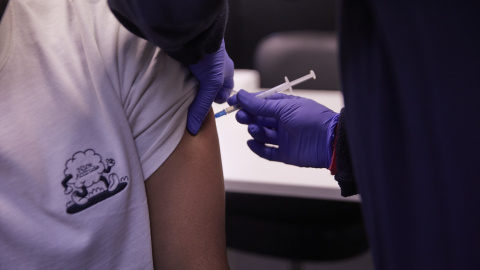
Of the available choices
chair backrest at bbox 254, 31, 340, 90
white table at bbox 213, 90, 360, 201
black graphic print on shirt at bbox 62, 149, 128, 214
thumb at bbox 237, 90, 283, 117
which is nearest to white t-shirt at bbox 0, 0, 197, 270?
black graphic print on shirt at bbox 62, 149, 128, 214

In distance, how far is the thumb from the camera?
3.89 ft

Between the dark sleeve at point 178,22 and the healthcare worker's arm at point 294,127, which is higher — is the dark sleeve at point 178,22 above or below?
above

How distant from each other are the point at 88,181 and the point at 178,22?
290mm

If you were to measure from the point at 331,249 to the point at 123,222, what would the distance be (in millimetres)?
1065

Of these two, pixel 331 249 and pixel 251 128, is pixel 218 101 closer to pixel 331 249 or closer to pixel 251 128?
pixel 251 128

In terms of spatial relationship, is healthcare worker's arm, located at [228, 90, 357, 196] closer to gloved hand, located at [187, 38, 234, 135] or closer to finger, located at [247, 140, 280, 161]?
finger, located at [247, 140, 280, 161]

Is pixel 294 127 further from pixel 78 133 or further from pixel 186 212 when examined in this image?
pixel 78 133

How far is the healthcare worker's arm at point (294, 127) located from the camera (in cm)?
116

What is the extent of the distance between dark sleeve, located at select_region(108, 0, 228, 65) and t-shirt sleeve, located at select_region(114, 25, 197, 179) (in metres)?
→ 0.04

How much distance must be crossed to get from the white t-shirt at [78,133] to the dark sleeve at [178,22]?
2.4 inches

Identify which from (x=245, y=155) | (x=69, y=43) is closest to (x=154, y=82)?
(x=69, y=43)

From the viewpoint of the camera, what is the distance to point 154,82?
37.0 inches

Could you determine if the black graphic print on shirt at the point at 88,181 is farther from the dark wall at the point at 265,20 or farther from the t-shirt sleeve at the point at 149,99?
the dark wall at the point at 265,20

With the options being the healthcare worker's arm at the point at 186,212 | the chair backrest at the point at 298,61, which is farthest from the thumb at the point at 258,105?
the chair backrest at the point at 298,61
